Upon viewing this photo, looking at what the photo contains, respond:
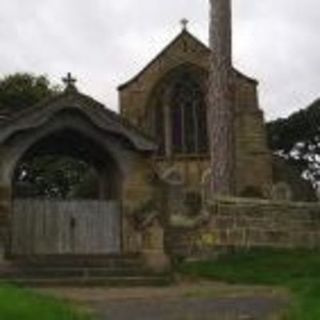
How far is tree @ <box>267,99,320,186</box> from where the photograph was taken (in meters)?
64.6

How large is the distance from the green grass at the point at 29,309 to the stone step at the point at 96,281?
8.62m

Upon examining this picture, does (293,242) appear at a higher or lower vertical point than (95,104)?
lower

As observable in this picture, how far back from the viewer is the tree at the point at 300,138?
64.6 m

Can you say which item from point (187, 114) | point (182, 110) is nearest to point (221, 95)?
point (182, 110)

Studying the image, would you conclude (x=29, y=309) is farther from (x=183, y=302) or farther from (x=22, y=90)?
(x=22, y=90)

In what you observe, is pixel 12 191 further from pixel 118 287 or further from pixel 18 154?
pixel 118 287

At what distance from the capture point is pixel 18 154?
26062mm

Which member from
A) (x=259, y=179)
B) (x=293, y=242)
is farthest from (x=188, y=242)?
(x=259, y=179)

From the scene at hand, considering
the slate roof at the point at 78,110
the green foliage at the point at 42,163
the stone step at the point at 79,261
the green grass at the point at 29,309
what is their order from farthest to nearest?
the green foliage at the point at 42,163
the slate roof at the point at 78,110
the stone step at the point at 79,261
the green grass at the point at 29,309

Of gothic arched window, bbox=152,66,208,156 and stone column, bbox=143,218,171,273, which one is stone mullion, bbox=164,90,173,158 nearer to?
gothic arched window, bbox=152,66,208,156

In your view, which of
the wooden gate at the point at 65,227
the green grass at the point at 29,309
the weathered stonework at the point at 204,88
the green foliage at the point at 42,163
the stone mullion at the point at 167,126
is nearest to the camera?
the green grass at the point at 29,309

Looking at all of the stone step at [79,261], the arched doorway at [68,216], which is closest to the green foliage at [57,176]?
the arched doorway at [68,216]

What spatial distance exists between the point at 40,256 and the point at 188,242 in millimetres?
4834

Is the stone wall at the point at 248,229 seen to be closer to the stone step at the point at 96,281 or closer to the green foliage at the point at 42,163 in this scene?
the stone step at the point at 96,281
